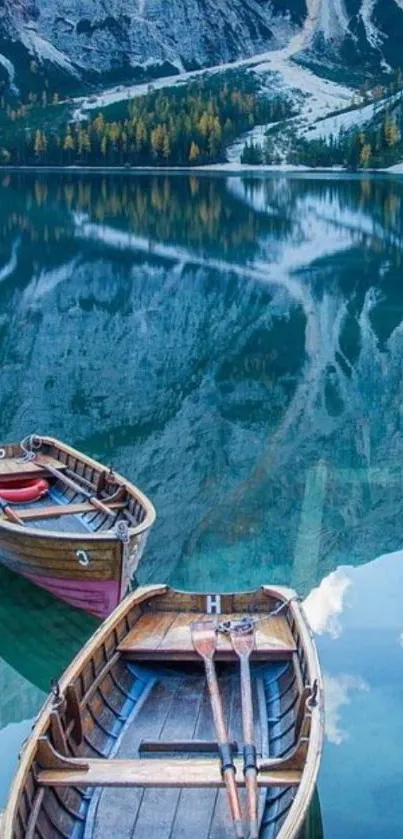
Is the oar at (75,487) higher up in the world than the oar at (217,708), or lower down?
lower down

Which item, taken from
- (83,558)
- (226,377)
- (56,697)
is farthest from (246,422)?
(56,697)

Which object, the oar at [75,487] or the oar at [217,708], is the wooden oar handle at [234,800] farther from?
the oar at [75,487]

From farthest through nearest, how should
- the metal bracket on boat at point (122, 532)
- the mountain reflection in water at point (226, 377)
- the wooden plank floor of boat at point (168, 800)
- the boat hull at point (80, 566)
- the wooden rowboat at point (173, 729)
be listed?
the mountain reflection in water at point (226, 377), the boat hull at point (80, 566), the metal bracket on boat at point (122, 532), the wooden plank floor of boat at point (168, 800), the wooden rowboat at point (173, 729)

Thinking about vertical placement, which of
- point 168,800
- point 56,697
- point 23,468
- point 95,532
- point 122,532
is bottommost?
point 168,800

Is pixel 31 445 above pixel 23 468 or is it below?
above

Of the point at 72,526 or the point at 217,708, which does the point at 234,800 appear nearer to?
the point at 217,708

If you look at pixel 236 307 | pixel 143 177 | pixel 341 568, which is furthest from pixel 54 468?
pixel 143 177

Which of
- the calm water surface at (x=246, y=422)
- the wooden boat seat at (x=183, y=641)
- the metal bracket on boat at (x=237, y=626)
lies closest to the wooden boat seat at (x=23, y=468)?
the calm water surface at (x=246, y=422)
